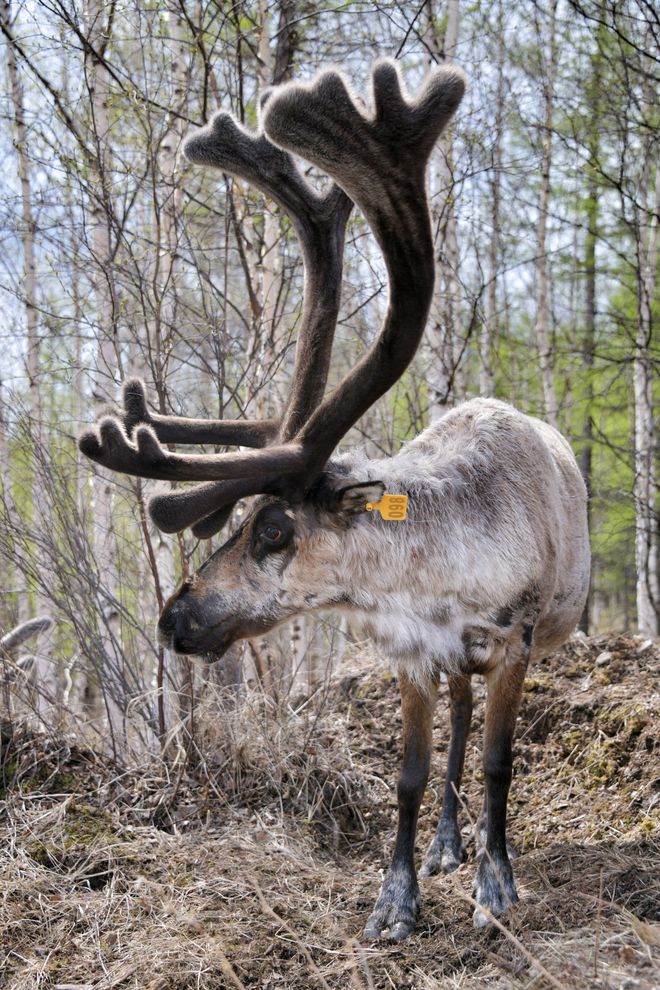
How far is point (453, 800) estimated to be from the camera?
179 inches

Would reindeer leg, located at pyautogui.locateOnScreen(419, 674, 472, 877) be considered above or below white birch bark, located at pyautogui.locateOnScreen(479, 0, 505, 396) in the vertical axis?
below

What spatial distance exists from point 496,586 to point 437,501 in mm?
442

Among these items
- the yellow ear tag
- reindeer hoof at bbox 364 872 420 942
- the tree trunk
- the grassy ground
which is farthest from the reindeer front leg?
the tree trunk

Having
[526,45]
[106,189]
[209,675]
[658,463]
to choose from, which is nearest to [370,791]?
[209,675]

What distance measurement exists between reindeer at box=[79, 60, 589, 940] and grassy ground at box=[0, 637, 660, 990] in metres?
0.31

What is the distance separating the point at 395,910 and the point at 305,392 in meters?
2.26

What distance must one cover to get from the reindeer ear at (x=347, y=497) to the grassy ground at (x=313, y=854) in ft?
4.84

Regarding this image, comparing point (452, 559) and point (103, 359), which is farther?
point (103, 359)

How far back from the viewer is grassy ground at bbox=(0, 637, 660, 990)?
10.7ft

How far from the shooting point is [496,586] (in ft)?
12.4

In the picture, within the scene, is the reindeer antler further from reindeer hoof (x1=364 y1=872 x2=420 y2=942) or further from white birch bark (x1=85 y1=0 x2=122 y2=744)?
reindeer hoof (x1=364 y1=872 x2=420 y2=942)

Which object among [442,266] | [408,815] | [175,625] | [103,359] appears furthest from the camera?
[442,266]

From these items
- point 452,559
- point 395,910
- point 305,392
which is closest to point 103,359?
point 305,392

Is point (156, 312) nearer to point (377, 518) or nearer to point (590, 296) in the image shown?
point (377, 518)
